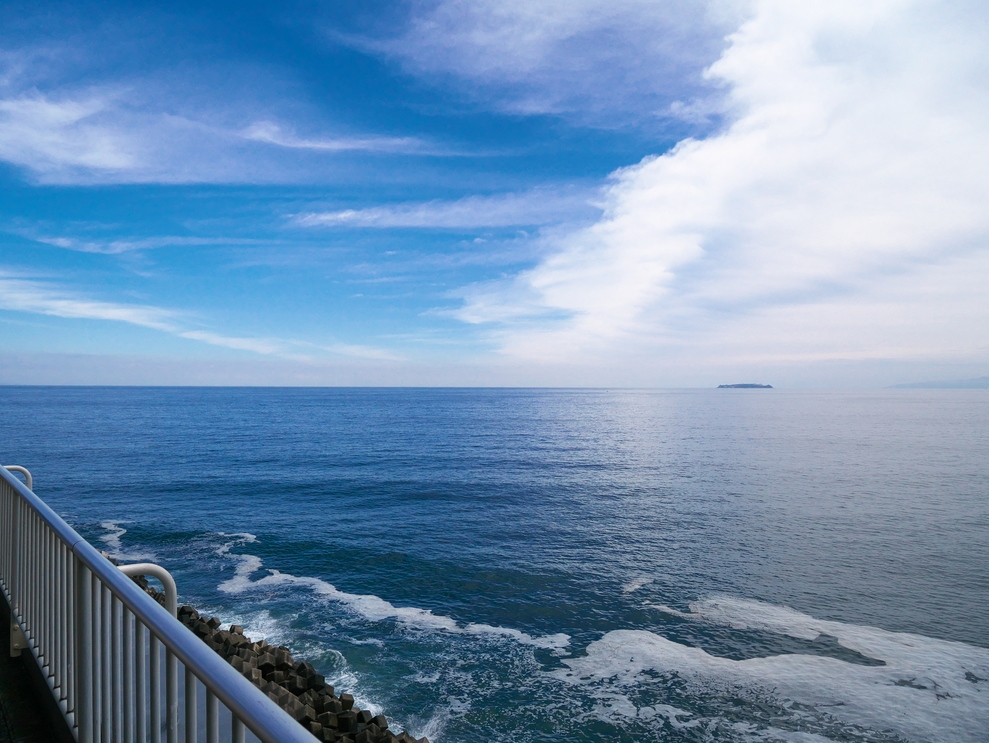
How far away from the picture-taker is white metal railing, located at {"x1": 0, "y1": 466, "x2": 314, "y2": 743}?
1675 millimetres

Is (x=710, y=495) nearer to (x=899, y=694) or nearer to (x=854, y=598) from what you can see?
(x=854, y=598)

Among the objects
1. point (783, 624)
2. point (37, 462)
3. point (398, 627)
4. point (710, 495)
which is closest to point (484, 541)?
point (398, 627)

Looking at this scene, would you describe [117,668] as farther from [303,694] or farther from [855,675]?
[855,675]

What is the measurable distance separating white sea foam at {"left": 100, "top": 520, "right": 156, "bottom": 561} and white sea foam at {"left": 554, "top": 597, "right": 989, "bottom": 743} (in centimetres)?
1708

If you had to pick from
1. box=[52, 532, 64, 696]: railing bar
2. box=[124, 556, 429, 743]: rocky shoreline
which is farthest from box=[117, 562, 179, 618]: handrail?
box=[124, 556, 429, 743]: rocky shoreline

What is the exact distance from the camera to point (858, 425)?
8762 cm

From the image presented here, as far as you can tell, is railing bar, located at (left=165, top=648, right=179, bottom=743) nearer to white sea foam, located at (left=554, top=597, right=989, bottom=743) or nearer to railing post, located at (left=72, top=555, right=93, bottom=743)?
railing post, located at (left=72, top=555, right=93, bottom=743)

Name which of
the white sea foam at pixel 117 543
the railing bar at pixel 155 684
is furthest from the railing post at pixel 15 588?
the white sea foam at pixel 117 543

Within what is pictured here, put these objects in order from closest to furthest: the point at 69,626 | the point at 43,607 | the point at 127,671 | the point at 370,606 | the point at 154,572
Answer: the point at 127,671
the point at 154,572
the point at 69,626
the point at 43,607
the point at 370,606

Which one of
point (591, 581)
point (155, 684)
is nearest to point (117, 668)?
point (155, 684)

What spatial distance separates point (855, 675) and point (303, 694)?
13497 mm

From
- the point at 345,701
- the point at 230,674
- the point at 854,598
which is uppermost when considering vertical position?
the point at 230,674

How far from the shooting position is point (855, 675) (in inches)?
542

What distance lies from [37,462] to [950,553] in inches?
2327
